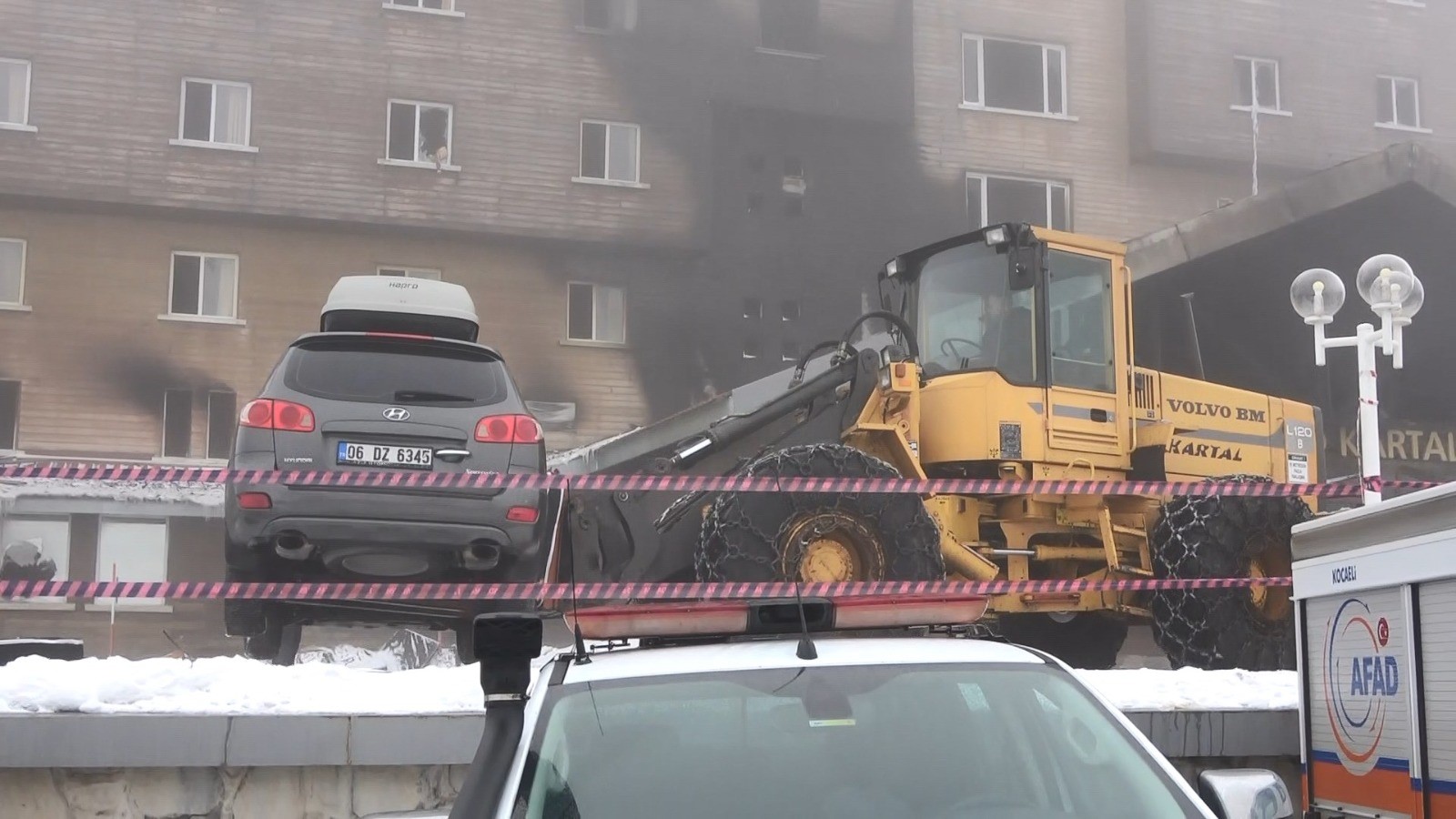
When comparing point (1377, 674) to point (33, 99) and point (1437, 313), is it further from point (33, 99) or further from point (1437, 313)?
point (33, 99)

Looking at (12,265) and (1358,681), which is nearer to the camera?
(1358,681)

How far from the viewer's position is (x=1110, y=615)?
1153 cm

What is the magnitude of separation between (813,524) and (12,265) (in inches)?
771

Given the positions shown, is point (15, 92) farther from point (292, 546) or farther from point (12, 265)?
point (292, 546)

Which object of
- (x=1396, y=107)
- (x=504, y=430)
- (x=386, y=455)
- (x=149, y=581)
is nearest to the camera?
(x=386, y=455)

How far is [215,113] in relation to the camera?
2562 centimetres

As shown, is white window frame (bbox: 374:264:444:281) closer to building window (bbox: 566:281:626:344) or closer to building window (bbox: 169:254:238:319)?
building window (bbox: 566:281:626:344)

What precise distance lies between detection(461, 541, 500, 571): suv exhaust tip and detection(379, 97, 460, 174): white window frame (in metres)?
18.1

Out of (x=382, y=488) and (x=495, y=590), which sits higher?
(x=382, y=488)

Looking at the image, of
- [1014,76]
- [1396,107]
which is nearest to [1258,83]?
[1396,107]

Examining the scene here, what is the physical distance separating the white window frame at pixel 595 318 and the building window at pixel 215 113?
594cm

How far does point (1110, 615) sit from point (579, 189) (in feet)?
55.7

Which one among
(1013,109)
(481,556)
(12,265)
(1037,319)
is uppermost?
(1013,109)

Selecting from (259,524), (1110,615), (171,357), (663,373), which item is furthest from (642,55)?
(259,524)
